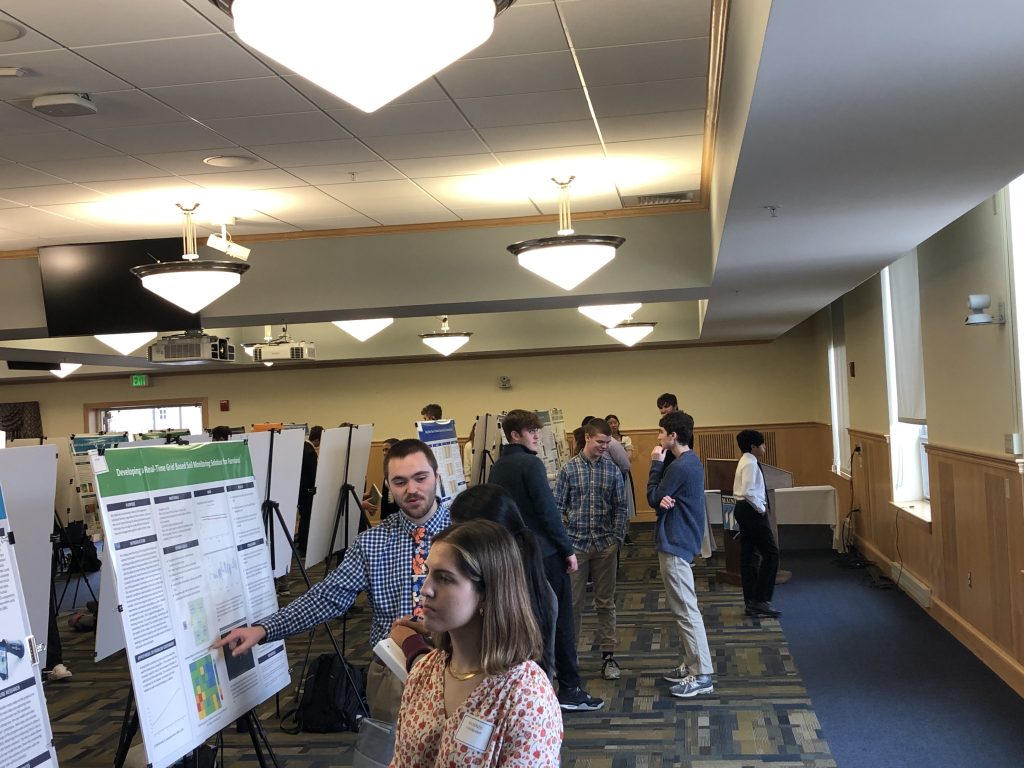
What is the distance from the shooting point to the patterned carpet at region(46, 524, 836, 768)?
16.3ft

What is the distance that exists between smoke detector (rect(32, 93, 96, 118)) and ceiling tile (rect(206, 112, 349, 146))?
25.3 inches

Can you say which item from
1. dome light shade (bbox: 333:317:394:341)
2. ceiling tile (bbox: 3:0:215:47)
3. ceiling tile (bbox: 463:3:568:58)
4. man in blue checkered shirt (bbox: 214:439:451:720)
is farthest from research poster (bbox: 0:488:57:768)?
dome light shade (bbox: 333:317:394:341)

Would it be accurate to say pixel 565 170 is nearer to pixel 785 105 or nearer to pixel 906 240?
pixel 906 240

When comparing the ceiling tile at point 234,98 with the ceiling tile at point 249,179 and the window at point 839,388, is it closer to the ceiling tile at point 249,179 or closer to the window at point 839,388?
the ceiling tile at point 249,179

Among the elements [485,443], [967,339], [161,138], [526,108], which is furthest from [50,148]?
[967,339]

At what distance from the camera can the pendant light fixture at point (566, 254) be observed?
598cm

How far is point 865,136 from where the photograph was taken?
3.52m

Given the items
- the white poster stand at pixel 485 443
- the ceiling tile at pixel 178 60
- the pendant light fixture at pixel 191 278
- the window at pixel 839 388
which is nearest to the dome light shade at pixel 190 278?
the pendant light fixture at pixel 191 278

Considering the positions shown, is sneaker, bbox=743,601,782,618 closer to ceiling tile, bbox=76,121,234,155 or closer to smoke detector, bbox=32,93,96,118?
ceiling tile, bbox=76,121,234,155

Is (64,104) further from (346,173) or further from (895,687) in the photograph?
(895,687)

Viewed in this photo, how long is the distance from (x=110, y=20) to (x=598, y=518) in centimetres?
398

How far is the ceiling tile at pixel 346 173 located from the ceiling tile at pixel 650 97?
5.41ft

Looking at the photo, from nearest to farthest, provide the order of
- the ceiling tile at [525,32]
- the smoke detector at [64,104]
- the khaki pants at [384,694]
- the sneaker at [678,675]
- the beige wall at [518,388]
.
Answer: the khaki pants at [384,694] < the ceiling tile at [525,32] < the smoke detector at [64,104] < the sneaker at [678,675] < the beige wall at [518,388]

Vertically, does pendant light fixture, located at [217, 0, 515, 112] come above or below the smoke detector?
below
